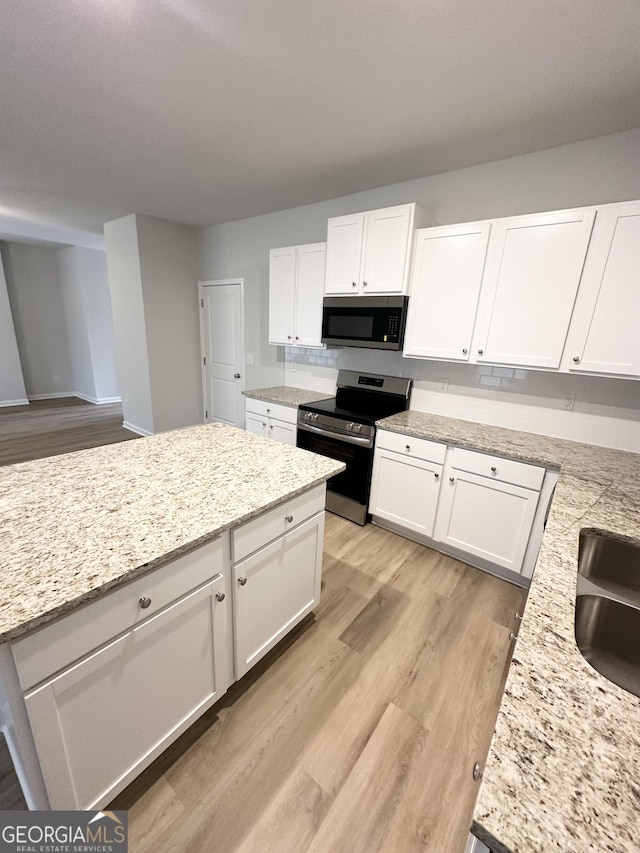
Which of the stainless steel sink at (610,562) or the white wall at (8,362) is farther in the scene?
the white wall at (8,362)

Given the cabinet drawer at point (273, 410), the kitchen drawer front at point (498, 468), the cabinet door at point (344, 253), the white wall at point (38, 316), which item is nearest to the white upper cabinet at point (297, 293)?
the cabinet door at point (344, 253)

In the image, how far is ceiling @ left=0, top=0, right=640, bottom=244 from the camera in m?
1.31

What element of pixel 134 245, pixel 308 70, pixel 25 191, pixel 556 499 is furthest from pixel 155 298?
pixel 556 499

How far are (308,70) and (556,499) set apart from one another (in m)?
2.25

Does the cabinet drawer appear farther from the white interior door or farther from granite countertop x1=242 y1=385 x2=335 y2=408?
the white interior door

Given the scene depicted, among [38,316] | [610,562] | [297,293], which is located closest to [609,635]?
[610,562]

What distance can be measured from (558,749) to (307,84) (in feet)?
8.25

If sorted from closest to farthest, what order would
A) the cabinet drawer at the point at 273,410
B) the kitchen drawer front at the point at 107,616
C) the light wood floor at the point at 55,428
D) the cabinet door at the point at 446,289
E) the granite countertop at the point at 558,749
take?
1. the granite countertop at the point at 558,749
2. the kitchen drawer front at the point at 107,616
3. the cabinet door at the point at 446,289
4. the cabinet drawer at the point at 273,410
5. the light wood floor at the point at 55,428

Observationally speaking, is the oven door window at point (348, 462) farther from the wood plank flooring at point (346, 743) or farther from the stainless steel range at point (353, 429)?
the wood plank flooring at point (346, 743)

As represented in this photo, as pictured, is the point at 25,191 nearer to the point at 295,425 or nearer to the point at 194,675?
the point at 295,425

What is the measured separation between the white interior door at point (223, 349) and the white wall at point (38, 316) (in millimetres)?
3909

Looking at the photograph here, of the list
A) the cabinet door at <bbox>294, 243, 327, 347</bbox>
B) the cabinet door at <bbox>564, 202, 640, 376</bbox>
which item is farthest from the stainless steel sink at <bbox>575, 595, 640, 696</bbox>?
the cabinet door at <bbox>294, 243, 327, 347</bbox>

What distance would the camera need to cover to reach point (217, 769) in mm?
1271

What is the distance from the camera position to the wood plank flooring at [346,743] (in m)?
1.12
